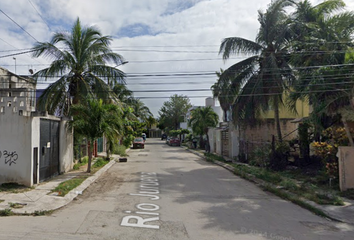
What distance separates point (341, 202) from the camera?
343 inches

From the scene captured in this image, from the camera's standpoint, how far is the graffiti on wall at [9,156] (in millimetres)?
10445

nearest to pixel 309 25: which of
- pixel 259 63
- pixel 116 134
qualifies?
pixel 259 63

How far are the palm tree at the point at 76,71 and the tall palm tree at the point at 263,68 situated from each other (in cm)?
730

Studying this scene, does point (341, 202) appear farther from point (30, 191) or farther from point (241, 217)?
point (30, 191)

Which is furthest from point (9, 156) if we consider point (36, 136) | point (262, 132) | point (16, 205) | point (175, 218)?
point (262, 132)

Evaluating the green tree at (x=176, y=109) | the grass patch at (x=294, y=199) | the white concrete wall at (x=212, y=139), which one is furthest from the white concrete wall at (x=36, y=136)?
the green tree at (x=176, y=109)

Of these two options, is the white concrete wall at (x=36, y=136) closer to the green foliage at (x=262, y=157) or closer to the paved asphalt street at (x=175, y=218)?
the paved asphalt street at (x=175, y=218)

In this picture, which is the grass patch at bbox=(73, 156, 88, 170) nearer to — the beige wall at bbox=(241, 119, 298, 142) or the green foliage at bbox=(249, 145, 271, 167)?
the green foliage at bbox=(249, 145, 271, 167)

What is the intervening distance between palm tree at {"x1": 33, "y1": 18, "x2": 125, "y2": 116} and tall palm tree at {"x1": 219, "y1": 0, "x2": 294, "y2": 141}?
7302 mm

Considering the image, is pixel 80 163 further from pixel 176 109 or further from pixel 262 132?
pixel 176 109

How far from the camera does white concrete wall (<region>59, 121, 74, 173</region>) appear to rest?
46.0 ft

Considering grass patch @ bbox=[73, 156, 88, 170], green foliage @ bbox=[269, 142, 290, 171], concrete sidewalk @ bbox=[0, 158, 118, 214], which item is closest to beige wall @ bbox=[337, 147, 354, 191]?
green foliage @ bbox=[269, 142, 290, 171]

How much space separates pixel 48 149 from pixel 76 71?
600cm

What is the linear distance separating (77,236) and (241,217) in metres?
3.98
